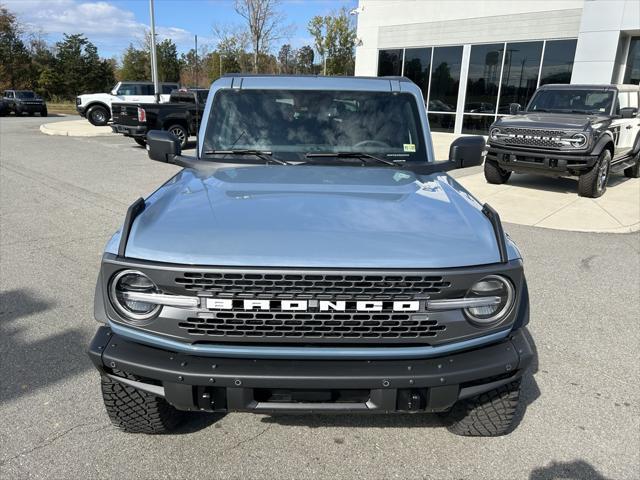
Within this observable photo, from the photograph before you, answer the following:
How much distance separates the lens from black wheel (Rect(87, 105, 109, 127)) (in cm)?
2473

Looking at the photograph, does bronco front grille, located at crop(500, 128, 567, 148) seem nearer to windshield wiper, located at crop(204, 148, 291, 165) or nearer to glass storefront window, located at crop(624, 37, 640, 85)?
windshield wiper, located at crop(204, 148, 291, 165)

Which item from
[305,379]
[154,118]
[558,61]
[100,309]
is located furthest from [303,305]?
[558,61]

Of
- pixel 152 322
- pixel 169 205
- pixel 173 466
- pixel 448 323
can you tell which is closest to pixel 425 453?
pixel 448 323

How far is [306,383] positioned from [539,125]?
8816 millimetres

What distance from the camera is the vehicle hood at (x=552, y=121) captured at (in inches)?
360

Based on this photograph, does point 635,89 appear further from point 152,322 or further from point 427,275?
point 152,322

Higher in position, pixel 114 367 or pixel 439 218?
pixel 439 218

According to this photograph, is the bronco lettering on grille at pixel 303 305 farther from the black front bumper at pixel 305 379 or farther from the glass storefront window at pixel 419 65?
the glass storefront window at pixel 419 65

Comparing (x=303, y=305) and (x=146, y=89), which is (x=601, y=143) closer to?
(x=303, y=305)

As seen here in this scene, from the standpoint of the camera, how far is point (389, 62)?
22.6 metres

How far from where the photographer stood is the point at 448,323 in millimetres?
2180

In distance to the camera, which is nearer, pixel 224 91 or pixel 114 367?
pixel 114 367

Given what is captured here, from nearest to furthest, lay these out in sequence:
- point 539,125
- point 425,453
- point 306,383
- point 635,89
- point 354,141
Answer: point 306,383 → point 425,453 → point 354,141 → point 539,125 → point 635,89

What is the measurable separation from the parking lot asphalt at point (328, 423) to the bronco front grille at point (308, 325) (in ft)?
2.72
